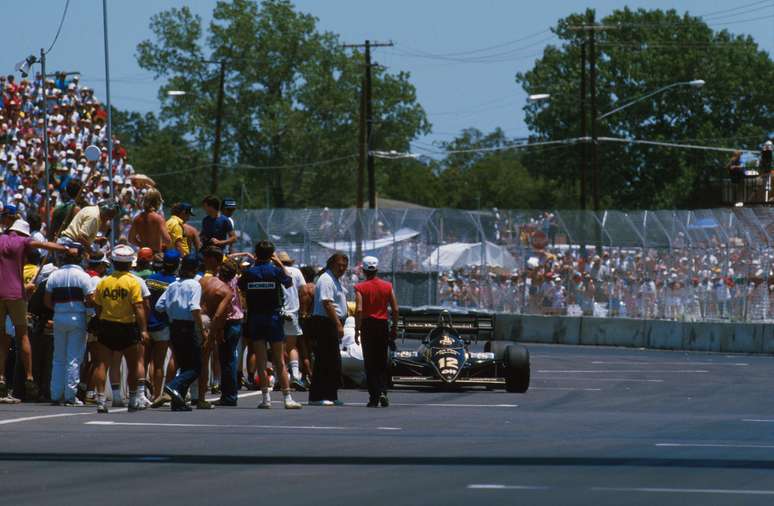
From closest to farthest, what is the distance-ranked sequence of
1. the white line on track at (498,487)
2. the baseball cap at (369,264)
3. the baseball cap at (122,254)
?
the white line on track at (498,487)
the baseball cap at (122,254)
the baseball cap at (369,264)

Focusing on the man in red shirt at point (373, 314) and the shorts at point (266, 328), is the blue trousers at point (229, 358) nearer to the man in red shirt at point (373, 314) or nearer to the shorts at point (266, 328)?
the shorts at point (266, 328)

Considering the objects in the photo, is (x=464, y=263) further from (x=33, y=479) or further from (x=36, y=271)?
(x=33, y=479)

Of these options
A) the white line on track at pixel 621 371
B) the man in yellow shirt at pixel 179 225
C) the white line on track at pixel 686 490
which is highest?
the man in yellow shirt at pixel 179 225

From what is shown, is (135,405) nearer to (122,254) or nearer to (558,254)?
(122,254)

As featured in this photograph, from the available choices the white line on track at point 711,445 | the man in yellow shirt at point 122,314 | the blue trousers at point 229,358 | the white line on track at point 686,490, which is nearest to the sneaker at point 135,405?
the man in yellow shirt at point 122,314

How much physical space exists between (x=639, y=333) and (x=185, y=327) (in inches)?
880

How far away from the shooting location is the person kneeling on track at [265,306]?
18.5 m

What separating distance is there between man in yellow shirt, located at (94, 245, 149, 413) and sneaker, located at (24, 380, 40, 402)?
162 centimetres

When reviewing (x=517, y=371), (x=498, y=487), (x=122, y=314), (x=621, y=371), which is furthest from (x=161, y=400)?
(x=621, y=371)

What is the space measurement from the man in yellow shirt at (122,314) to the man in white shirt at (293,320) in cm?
393

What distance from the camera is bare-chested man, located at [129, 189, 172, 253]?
2012 cm

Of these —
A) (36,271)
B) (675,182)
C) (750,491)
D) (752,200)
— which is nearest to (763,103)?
(675,182)

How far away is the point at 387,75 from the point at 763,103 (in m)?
22.7

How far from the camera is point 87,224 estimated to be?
63.7ft
